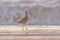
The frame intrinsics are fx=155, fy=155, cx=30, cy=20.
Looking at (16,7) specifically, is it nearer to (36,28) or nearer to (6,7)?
(6,7)

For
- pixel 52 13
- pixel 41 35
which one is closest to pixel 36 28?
pixel 41 35

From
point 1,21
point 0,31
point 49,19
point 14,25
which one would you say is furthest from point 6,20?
point 49,19

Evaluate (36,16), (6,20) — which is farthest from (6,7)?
(36,16)

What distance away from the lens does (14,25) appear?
2049mm

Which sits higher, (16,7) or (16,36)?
(16,7)

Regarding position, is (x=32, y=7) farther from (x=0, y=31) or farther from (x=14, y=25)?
(x=0, y=31)

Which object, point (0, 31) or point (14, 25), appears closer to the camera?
point (0, 31)

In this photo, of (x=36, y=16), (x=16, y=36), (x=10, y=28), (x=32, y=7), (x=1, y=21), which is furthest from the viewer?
(x=32, y=7)

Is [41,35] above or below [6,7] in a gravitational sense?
below

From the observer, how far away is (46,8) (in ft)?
8.27

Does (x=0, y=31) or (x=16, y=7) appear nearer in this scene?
(x=0, y=31)

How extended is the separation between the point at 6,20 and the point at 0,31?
44 centimetres

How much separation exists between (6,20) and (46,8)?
68cm

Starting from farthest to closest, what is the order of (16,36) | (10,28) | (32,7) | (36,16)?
(32,7), (36,16), (10,28), (16,36)
